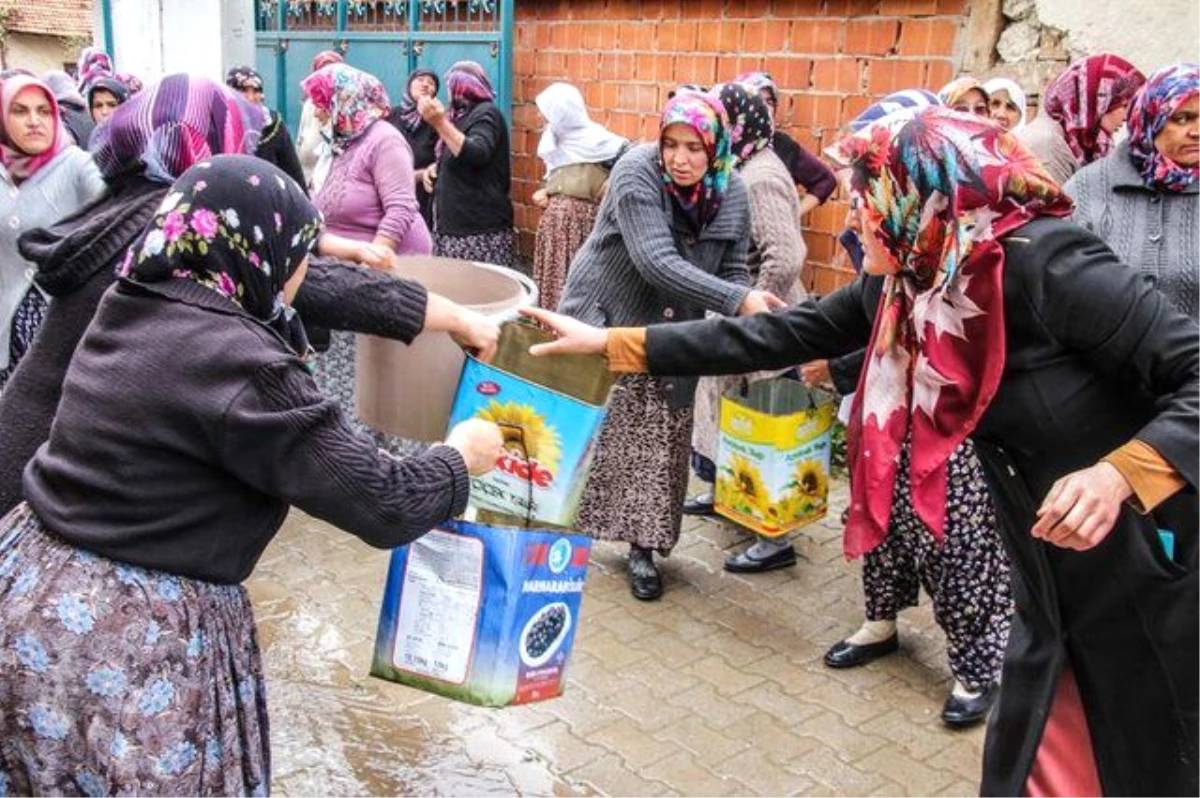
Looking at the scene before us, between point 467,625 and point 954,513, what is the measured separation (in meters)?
1.61

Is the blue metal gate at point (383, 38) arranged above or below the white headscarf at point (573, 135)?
above

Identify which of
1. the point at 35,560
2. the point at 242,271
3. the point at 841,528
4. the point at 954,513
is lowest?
the point at 841,528

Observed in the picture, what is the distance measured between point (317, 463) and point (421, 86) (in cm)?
685

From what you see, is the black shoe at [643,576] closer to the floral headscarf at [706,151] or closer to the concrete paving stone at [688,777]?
the concrete paving stone at [688,777]

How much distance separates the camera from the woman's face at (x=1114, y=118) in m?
4.82

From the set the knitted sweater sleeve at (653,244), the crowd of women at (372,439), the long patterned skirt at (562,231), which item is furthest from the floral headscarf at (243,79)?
the crowd of women at (372,439)

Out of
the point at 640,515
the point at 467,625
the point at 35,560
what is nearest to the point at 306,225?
the point at 35,560

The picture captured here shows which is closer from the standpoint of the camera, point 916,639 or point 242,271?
point 242,271

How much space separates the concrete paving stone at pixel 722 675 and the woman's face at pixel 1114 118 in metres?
2.62

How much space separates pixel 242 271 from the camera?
205cm

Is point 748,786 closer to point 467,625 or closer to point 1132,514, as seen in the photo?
point 467,625

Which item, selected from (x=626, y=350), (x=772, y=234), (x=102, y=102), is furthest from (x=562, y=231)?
(x=626, y=350)

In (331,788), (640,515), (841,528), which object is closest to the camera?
(331,788)

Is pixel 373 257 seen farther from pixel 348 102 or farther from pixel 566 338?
pixel 348 102
